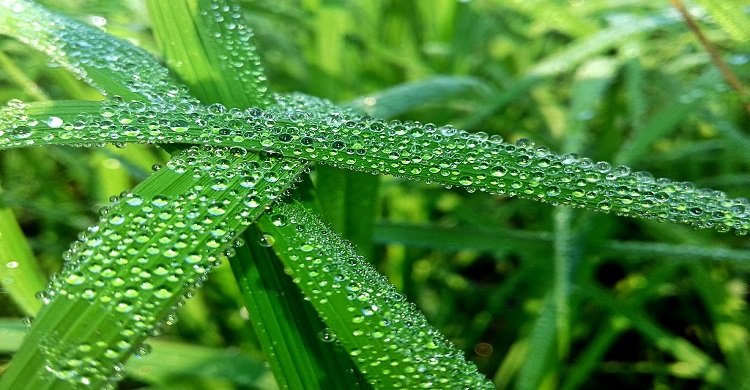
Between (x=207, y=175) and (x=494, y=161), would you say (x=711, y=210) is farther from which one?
(x=207, y=175)

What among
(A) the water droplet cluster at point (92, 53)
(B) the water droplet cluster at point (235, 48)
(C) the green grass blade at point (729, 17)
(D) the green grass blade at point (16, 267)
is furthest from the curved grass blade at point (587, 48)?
(D) the green grass blade at point (16, 267)

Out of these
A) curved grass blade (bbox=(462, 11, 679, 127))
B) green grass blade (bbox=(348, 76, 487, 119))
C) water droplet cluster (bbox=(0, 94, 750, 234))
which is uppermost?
curved grass blade (bbox=(462, 11, 679, 127))

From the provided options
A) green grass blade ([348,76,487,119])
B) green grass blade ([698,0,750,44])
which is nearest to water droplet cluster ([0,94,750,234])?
green grass blade ([348,76,487,119])

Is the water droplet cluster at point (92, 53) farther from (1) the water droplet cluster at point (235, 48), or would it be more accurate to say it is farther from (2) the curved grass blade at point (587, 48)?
(2) the curved grass blade at point (587, 48)

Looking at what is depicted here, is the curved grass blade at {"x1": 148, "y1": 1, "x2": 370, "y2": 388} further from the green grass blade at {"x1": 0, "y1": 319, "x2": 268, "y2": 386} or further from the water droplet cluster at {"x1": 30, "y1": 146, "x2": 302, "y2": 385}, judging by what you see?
the green grass blade at {"x1": 0, "y1": 319, "x2": 268, "y2": 386}

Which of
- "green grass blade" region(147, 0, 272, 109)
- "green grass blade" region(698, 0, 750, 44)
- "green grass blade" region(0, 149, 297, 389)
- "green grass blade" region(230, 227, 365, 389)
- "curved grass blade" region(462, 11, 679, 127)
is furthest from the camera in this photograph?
"curved grass blade" region(462, 11, 679, 127)

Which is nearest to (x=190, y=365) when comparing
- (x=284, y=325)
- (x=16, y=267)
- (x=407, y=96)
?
(x=16, y=267)
